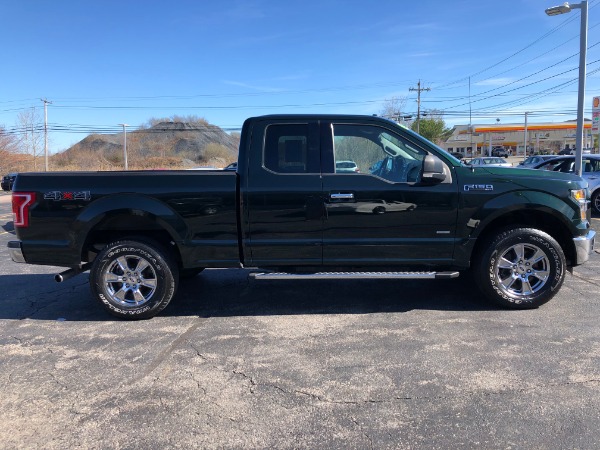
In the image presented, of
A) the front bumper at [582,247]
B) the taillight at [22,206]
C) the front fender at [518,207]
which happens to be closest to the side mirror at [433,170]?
the front fender at [518,207]

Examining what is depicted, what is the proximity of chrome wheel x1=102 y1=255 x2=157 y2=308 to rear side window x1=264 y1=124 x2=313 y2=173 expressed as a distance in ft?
5.46

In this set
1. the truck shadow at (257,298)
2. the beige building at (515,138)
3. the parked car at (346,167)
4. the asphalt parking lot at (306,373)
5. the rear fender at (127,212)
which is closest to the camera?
the asphalt parking lot at (306,373)

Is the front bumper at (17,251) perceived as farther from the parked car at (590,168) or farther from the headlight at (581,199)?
the parked car at (590,168)

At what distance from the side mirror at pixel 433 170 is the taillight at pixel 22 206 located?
3899mm

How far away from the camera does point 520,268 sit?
488cm

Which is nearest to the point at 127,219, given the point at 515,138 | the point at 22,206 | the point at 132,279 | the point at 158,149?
the point at 132,279

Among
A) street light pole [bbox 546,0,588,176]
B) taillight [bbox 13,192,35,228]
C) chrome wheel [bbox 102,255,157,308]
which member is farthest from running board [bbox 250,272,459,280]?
street light pole [bbox 546,0,588,176]

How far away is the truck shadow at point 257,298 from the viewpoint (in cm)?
510

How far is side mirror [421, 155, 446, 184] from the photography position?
451 cm

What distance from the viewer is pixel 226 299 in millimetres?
5574

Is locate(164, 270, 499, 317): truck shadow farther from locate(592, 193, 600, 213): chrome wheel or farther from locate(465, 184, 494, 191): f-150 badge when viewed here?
locate(592, 193, 600, 213): chrome wheel

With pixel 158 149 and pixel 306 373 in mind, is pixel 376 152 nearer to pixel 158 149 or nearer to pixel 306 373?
pixel 306 373

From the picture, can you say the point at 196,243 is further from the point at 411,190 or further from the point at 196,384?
the point at 411,190

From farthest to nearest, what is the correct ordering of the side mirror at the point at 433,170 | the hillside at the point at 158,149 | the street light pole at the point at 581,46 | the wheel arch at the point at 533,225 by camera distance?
the hillside at the point at 158,149
the street light pole at the point at 581,46
the wheel arch at the point at 533,225
the side mirror at the point at 433,170
